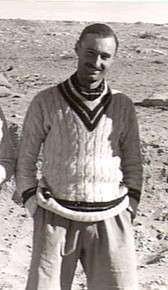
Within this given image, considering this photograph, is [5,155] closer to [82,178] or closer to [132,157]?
[82,178]

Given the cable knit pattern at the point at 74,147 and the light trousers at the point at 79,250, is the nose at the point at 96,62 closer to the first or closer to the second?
the cable knit pattern at the point at 74,147

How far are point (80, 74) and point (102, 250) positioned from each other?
70 centimetres

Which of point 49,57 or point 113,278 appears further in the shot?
point 49,57

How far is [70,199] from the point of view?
356 cm

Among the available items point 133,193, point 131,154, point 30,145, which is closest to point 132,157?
point 131,154

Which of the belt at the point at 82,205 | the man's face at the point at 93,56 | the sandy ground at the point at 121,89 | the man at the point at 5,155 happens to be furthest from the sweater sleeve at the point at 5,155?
the sandy ground at the point at 121,89

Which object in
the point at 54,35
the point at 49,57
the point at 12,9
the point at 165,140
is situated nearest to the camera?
the point at 165,140

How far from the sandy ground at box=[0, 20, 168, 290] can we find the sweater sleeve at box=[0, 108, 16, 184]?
146cm

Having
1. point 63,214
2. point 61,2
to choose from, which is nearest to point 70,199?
point 63,214

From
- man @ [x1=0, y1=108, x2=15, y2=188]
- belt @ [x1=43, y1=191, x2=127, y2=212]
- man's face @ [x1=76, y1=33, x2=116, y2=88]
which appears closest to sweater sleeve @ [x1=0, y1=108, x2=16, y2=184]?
man @ [x1=0, y1=108, x2=15, y2=188]

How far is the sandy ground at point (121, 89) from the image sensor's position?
18.0 ft

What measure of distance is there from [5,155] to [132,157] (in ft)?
Answer: 1.69

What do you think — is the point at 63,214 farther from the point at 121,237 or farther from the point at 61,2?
the point at 61,2

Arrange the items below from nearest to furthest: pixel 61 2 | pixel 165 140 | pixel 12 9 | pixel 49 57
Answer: pixel 165 140 → pixel 49 57 → pixel 12 9 → pixel 61 2
